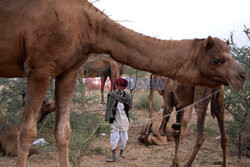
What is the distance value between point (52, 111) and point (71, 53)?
3477mm

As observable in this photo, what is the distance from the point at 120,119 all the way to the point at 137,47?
4.38 m

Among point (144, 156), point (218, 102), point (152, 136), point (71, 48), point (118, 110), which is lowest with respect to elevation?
point (144, 156)

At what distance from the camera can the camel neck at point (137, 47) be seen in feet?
11.8

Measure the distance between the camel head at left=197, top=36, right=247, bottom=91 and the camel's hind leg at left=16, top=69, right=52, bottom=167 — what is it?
1727 millimetres

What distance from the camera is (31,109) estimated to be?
3.80 meters

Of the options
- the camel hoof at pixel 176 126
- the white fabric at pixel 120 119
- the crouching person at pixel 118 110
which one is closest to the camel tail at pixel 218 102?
the camel hoof at pixel 176 126

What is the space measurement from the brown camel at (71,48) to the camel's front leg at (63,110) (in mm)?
270

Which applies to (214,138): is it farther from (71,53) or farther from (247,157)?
(71,53)

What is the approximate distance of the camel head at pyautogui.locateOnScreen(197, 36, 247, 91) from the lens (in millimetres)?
3340

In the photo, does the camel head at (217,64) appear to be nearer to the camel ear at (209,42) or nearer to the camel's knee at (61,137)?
the camel ear at (209,42)

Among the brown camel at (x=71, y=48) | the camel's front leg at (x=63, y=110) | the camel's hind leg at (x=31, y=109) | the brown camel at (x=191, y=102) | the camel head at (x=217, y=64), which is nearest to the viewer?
the camel head at (x=217, y=64)

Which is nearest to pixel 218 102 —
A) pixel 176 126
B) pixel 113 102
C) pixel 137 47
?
pixel 176 126

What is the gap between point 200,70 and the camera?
11.7 ft

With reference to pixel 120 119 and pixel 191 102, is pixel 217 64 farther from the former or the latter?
pixel 120 119
